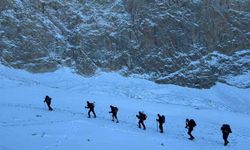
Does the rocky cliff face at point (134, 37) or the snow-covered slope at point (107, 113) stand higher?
the rocky cliff face at point (134, 37)

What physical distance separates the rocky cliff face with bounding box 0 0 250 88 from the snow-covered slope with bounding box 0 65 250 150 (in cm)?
223

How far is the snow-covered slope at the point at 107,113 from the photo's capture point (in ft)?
65.2

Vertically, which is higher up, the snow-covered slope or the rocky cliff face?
the rocky cliff face

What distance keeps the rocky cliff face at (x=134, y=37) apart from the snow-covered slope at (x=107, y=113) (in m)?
2.23

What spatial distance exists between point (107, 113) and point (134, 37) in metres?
22.4

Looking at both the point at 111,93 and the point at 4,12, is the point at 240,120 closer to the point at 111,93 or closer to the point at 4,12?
the point at 111,93

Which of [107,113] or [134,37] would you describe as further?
[134,37]

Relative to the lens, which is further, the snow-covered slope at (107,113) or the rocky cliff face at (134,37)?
the rocky cliff face at (134,37)

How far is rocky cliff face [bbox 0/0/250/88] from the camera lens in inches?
1930

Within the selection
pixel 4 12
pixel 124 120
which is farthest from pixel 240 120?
pixel 4 12

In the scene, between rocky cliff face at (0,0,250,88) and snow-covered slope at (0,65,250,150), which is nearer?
snow-covered slope at (0,65,250,150)

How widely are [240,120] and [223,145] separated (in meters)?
13.7

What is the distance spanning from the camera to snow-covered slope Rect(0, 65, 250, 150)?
1986 cm

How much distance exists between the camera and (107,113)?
30.9 metres
